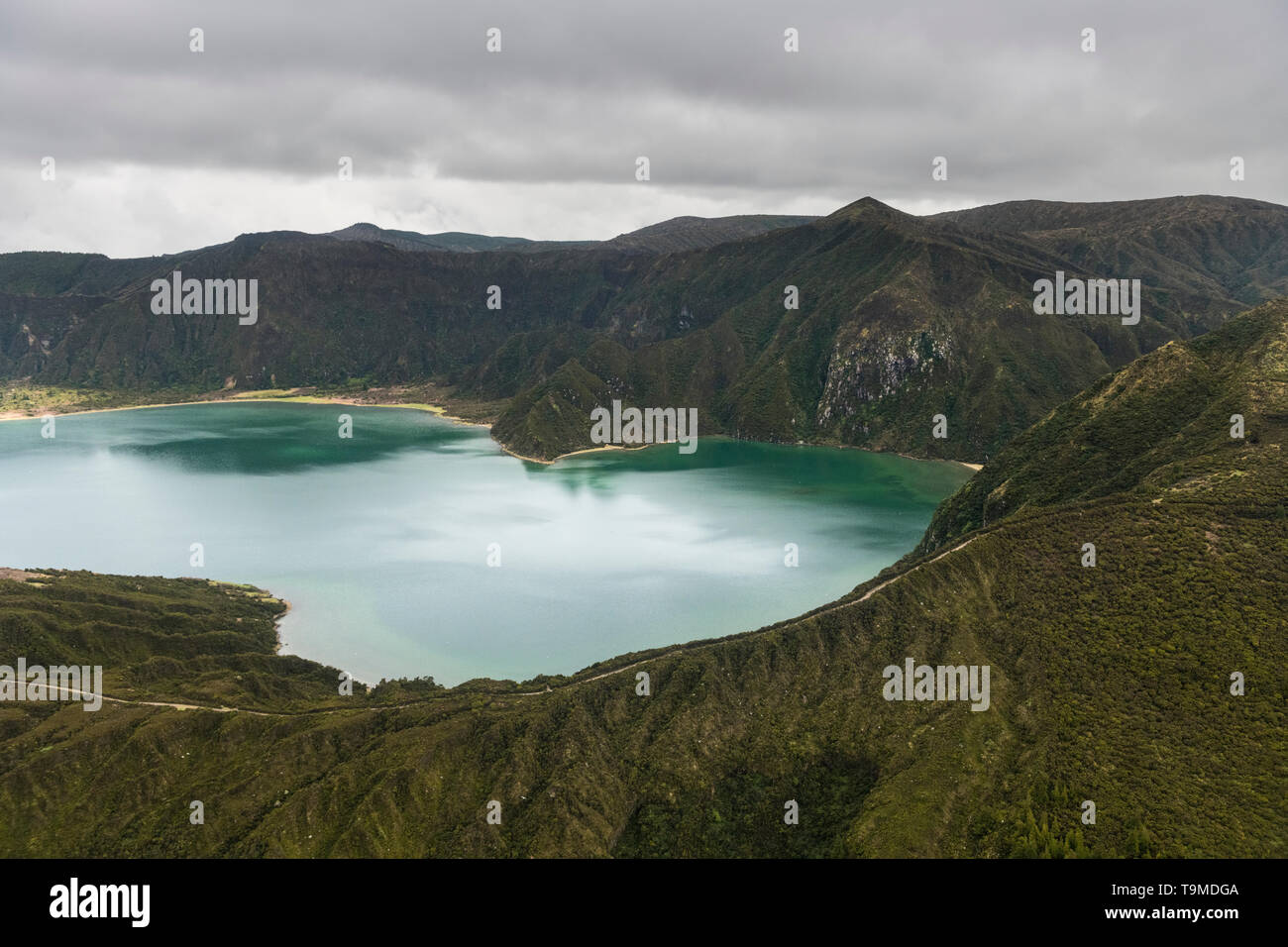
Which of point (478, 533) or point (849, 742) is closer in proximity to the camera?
point (849, 742)

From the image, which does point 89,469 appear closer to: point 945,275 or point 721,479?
point 721,479

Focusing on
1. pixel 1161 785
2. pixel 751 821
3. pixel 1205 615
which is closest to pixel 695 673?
pixel 751 821

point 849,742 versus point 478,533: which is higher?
point 478,533

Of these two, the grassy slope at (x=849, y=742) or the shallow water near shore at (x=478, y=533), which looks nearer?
the grassy slope at (x=849, y=742)

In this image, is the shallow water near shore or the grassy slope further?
the shallow water near shore
